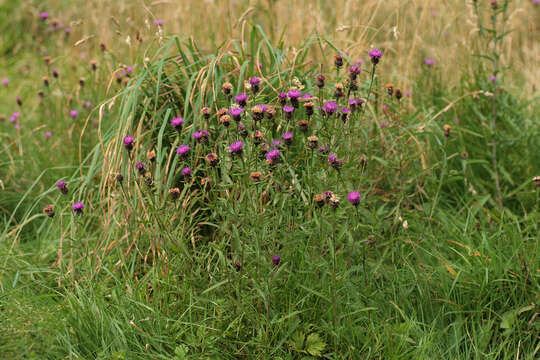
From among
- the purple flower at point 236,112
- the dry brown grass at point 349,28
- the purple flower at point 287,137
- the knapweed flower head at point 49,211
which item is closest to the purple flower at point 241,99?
the purple flower at point 236,112

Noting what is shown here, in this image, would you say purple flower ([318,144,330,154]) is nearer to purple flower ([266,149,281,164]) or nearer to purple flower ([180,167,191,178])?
purple flower ([266,149,281,164])

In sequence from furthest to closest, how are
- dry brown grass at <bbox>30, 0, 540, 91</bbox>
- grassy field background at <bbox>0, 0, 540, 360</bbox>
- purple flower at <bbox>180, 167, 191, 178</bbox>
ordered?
dry brown grass at <bbox>30, 0, 540, 91</bbox> < purple flower at <bbox>180, 167, 191, 178</bbox> < grassy field background at <bbox>0, 0, 540, 360</bbox>

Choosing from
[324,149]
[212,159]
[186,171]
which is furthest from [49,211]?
[324,149]

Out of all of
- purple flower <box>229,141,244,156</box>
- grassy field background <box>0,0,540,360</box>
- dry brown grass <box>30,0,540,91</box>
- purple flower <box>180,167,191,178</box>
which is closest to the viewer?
purple flower <box>229,141,244,156</box>

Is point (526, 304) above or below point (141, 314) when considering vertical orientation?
below

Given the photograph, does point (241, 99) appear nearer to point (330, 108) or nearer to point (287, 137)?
point (287, 137)

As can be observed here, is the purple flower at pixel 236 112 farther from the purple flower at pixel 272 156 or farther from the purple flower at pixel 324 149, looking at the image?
the purple flower at pixel 324 149

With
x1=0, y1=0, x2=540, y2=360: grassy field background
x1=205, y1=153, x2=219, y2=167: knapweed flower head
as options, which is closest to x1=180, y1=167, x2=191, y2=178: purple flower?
x1=0, y1=0, x2=540, y2=360: grassy field background

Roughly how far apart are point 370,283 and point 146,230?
90 centimetres

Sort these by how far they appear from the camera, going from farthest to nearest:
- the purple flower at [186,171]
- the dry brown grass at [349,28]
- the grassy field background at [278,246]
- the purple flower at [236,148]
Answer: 1. the dry brown grass at [349,28]
2. the purple flower at [186,171]
3. the grassy field background at [278,246]
4. the purple flower at [236,148]

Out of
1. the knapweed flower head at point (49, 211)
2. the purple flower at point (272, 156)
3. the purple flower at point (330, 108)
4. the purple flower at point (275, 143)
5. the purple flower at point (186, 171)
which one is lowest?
the knapweed flower head at point (49, 211)

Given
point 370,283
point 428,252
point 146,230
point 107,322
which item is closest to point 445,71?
point 428,252

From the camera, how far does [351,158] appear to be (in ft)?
7.20

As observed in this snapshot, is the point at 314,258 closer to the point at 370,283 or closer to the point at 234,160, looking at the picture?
the point at 370,283
